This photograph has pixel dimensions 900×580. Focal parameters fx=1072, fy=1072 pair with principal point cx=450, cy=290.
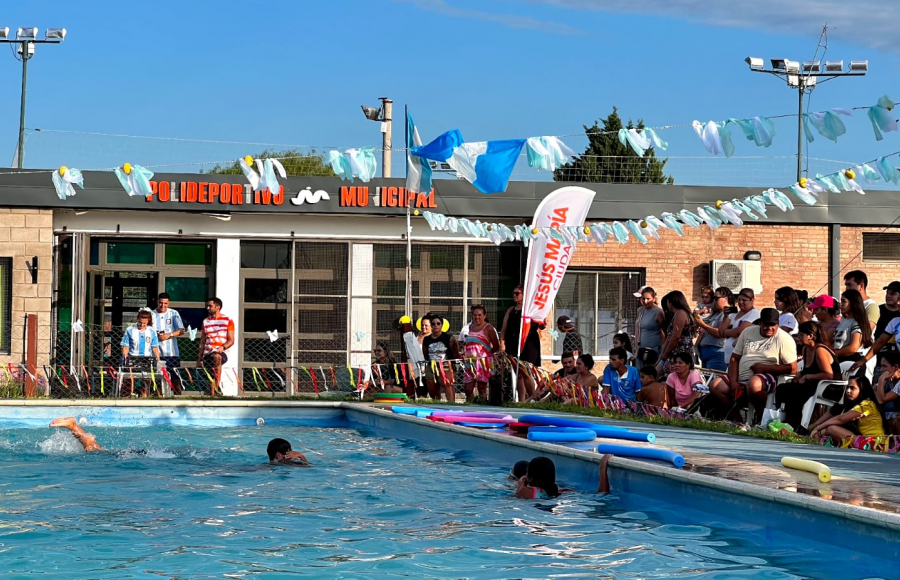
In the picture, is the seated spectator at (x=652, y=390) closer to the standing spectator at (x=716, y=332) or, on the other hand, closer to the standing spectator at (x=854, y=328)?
the standing spectator at (x=716, y=332)

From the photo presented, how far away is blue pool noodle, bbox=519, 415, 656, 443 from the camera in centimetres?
928

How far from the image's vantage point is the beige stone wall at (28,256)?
60.6ft

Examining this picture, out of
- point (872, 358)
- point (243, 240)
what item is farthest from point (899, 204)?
point (243, 240)

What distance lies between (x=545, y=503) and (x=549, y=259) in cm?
840

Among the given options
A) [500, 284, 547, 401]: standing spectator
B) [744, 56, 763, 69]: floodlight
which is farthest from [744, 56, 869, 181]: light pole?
[500, 284, 547, 401]: standing spectator

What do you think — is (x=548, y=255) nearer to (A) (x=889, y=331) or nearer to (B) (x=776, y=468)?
(A) (x=889, y=331)

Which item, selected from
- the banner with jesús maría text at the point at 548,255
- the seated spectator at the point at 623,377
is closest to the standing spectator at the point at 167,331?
the banner with jesús maría text at the point at 548,255

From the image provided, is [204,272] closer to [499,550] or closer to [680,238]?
[680,238]

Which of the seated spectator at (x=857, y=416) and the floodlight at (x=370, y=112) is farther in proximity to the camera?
the floodlight at (x=370, y=112)

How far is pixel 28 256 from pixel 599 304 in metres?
10.2

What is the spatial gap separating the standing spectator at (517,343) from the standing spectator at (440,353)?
0.80m

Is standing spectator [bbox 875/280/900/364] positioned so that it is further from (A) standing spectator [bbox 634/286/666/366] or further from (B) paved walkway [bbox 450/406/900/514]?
(A) standing spectator [bbox 634/286/666/366]

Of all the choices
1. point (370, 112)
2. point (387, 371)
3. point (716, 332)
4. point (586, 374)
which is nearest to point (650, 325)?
point (586, 374)

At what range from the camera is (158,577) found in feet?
19.2
